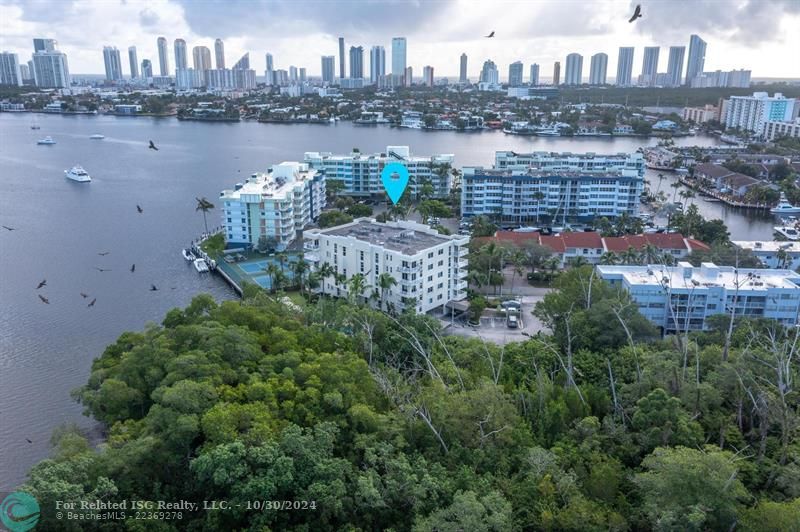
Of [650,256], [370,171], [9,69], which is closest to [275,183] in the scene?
[370,171]

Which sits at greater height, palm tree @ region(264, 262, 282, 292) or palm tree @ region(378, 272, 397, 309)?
palm tree @ region(378, 272, 397, 309)

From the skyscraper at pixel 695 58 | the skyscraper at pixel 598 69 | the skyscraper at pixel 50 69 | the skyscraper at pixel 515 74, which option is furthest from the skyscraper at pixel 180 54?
the skyscraper at pixel 695 58

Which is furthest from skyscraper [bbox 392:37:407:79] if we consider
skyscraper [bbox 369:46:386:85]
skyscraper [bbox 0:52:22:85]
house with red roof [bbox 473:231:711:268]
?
house with red roof [bbox 473:231:711:268]

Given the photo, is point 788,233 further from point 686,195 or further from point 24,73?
point 24,73

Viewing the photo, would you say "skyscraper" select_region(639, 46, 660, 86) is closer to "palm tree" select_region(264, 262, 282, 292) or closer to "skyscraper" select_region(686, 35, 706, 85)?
"skyscraper" select_region(686, 35, 706, 85)

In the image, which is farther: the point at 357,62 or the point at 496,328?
the point at 357,62

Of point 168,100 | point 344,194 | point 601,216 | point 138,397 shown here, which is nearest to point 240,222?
point 344,194
